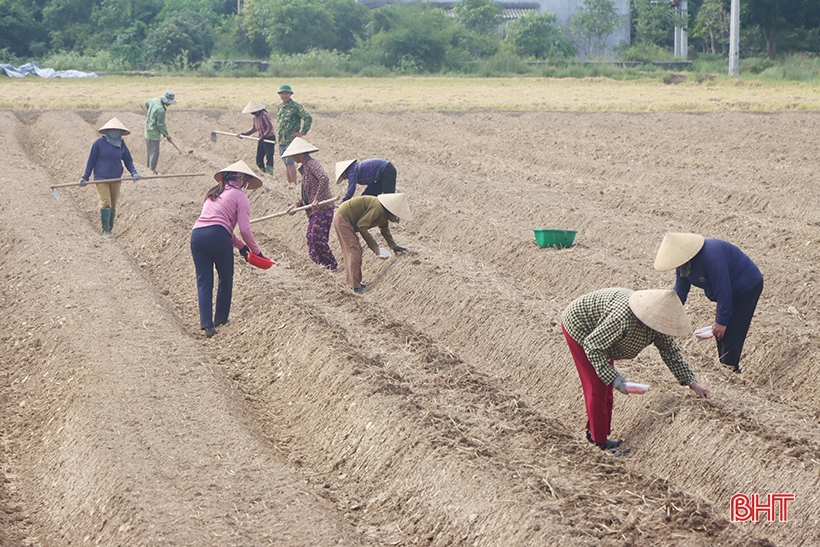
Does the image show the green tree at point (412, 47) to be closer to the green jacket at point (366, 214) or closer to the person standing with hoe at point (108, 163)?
the person standing with hoe at point (108, 163)

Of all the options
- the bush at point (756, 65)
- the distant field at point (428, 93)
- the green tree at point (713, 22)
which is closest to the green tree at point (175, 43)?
the distant field at point (428, 93)

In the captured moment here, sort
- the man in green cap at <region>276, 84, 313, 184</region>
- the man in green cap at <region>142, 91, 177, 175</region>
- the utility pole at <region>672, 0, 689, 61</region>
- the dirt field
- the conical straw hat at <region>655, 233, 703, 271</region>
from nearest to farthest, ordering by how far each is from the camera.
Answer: the dirt field
the conical straw hat at <region>655, 233, 703, 271</region>
the man in green cap at <region>276, 84, 313, 184</region>
the man in green cap at <region>142, 91, 177, 175</region>
the utility pole at <region>672, 0, 689, 61</region>

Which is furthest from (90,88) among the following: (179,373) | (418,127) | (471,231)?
(179,373)

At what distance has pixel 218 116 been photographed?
25.8m

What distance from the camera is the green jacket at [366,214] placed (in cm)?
930

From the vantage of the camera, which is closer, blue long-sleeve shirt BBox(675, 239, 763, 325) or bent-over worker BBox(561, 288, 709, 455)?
bent-over worker BBox(561, 288, 709, 455)

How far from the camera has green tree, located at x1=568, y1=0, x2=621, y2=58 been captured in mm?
54312

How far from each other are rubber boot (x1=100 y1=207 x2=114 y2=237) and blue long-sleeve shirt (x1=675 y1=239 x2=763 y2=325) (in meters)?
8.15

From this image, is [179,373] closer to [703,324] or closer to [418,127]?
[703,324]

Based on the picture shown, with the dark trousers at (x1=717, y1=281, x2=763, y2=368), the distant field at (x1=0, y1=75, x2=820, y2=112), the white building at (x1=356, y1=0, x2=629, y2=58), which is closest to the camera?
the dark trousers at (x1=717, y1=281, x2=763, y2=368)

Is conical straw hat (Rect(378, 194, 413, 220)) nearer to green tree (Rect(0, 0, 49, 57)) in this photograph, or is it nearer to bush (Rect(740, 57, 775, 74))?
bush (Rect(740, 57, 775, 74))

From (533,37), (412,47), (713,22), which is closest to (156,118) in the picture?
(412,47)

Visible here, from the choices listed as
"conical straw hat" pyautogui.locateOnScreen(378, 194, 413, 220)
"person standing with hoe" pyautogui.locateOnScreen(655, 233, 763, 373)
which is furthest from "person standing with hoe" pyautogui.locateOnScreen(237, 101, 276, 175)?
"person standing with hoe" pyautogui.locateOnScreen(655, 233, 763, 373)

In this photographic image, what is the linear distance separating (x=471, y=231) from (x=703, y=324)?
168 inches
